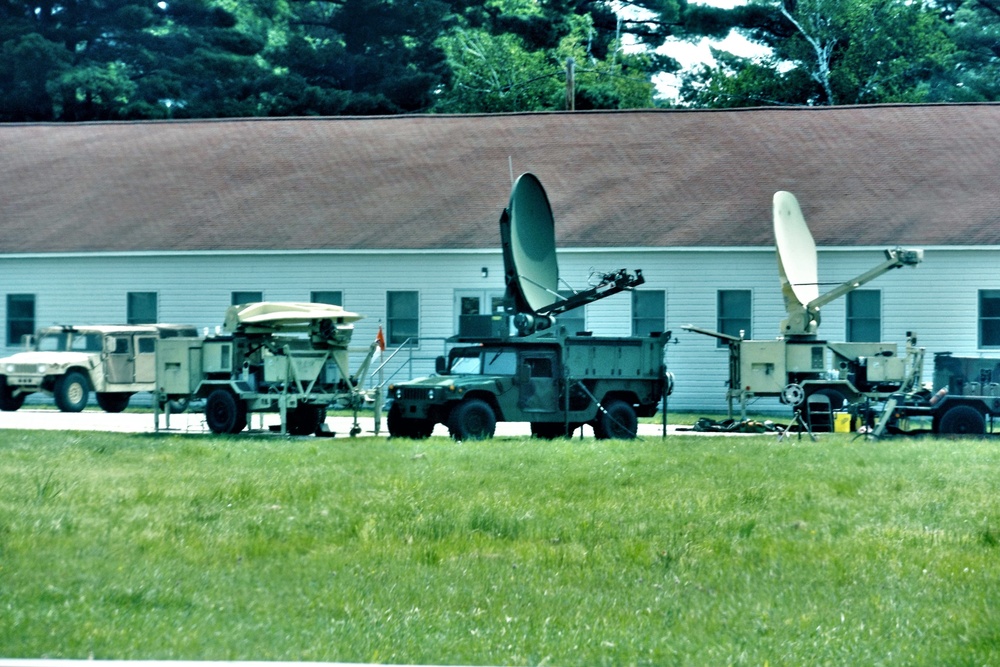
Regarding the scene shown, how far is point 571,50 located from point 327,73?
10.5m

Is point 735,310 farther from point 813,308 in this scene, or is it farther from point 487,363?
point 487,363

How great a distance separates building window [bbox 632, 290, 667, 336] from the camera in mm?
35906

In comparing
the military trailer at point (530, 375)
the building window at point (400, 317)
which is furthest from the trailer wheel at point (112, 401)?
the military trailer at point (530, 375)

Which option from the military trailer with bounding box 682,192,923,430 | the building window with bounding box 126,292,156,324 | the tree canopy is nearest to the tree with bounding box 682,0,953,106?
the tree canopy

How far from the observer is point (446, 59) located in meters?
66.4

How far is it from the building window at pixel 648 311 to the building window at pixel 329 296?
6881mm

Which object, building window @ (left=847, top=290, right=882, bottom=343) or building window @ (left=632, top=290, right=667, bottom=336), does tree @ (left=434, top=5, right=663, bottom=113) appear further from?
building window @ (left=847, top=290, right=882, bottom=343)

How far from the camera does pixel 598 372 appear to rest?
2525 cm

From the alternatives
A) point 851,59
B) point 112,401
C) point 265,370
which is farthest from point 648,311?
point 851,59

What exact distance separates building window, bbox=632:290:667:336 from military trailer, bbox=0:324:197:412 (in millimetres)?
10287

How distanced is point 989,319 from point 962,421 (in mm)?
10021

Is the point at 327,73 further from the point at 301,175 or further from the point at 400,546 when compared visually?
the point at 400,546

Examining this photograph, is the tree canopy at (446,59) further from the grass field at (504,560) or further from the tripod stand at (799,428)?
the grass field at (504,560)

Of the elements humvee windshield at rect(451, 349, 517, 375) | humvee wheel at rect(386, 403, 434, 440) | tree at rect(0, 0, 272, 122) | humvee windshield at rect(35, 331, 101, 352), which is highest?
tree at rect(0, 0, 272, 122)
